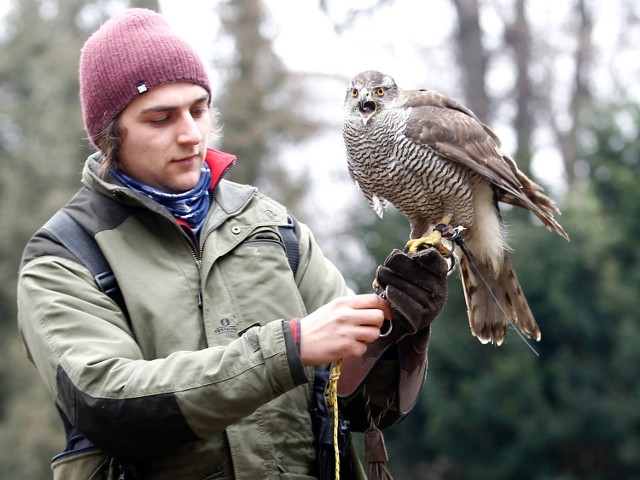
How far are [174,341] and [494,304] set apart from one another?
1205 millimetres

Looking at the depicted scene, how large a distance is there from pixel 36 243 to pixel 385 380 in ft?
3.20

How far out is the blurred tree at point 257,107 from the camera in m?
15.4

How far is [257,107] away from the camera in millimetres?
15539

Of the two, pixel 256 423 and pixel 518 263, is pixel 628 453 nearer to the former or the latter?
pixel 518 263

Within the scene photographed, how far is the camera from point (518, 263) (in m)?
10.8

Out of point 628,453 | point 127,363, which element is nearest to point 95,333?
point 127,363

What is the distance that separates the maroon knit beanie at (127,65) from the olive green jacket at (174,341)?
168 millimetres

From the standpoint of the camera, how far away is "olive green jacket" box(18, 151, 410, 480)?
228 centimetres

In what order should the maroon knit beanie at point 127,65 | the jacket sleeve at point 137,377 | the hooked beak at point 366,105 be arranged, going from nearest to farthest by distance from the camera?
1. the jacket sleeve at point 137,377
2. the maroon knit beanie at point 127,65
3. the hooked beak at point 366,105

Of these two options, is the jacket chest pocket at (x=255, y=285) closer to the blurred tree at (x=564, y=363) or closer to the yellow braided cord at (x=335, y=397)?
the yellow braided cord at (x=335, y=397)

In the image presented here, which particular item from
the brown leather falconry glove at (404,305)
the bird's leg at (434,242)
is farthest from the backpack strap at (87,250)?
the bird's leg at (434,242)

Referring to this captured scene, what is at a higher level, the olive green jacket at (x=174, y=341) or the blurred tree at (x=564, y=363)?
the olive green jacket at (x=174, y=341)

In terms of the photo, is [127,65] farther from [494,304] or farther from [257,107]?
[257,107]

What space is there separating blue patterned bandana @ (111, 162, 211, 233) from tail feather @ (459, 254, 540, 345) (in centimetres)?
96
